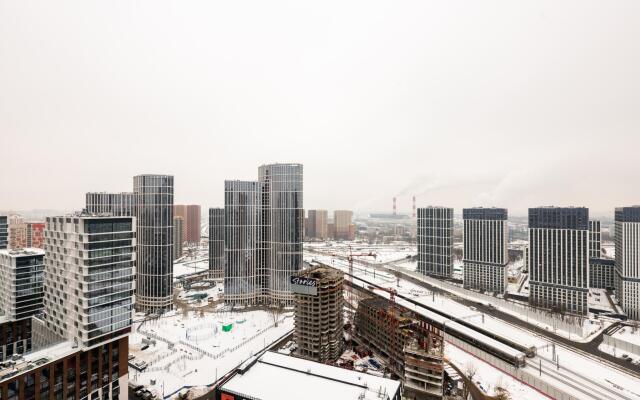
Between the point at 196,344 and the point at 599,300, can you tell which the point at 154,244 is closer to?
the point at 196,344

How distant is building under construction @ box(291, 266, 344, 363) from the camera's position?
45312 millimetres

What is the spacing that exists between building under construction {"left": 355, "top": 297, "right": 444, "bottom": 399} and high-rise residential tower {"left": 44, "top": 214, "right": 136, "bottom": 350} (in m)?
35.7

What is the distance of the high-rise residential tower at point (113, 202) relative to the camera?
246ft

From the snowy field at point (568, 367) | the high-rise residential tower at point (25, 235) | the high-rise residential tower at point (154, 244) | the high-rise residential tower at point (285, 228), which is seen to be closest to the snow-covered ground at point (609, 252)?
the snowy field at point (568, 367)

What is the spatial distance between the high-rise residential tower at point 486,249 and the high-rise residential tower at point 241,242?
66909mm

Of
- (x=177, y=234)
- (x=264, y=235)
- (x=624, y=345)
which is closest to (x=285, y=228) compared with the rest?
(x=264, y=235)

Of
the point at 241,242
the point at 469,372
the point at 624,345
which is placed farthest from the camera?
the point at 241,242

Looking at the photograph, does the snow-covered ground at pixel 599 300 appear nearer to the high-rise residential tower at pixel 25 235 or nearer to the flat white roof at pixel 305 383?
the flat white roof at pixel 305 383

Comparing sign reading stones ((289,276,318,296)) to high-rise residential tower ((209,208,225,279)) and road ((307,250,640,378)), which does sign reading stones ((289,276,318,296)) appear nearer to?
road ((307,250,640,378))

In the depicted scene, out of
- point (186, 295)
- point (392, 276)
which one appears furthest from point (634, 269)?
point (186, 295)

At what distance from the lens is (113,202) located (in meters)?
76.4

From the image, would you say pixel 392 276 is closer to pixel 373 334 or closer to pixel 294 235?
pixel 294 235

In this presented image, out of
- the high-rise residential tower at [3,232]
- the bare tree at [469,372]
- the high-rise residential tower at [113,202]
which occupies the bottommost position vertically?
the bare tree at [469,372]

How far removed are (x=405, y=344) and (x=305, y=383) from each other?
15.5 m
